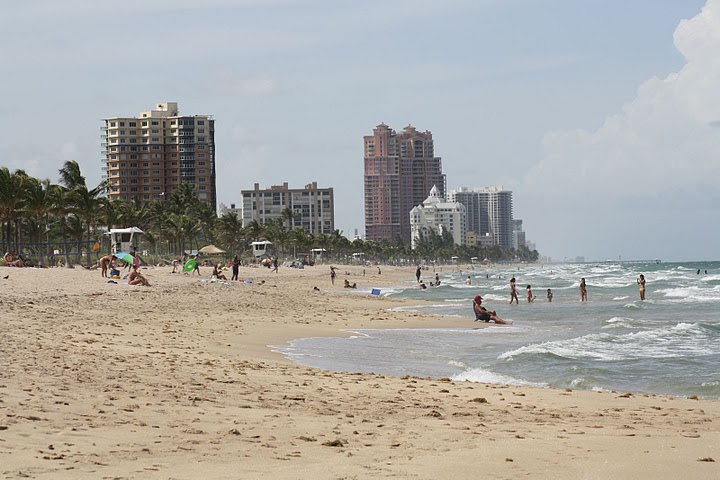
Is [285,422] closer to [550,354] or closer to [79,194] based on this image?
[550,354]

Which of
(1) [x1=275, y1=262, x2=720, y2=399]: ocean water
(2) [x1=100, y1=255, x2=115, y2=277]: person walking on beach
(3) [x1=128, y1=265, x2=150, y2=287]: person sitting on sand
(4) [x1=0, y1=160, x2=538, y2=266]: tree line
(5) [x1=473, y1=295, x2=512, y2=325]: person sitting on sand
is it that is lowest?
(1) [x1=275, y1=262, x2=720, y2=399]: ocean water

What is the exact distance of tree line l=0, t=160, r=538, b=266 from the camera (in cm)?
6203

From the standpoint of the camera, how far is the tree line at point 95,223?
6203 centimetres

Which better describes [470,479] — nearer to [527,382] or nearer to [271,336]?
Result: [527,382]

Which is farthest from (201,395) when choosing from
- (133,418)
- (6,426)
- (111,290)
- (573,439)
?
(111,290)

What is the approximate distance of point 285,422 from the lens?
9391 mm

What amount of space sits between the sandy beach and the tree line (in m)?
47.3

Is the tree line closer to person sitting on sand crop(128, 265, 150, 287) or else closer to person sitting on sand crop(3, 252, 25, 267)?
person sitting on sand crop(3, 252, 25, 267)

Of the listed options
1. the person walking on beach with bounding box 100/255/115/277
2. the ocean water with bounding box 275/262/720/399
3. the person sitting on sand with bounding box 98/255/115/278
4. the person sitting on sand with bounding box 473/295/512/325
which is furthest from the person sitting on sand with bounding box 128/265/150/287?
the person sitting on sand with bounding box 473/295/512/325

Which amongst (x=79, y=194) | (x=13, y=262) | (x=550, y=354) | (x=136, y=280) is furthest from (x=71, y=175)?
(x=550, y=354)

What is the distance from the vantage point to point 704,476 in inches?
282

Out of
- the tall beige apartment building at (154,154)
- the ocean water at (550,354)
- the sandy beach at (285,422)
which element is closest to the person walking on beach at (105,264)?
the ocean water at (550,354)

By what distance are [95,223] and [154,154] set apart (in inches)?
3522

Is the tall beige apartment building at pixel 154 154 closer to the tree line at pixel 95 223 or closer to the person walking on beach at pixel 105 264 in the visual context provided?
the tree line at pixel 95 223
